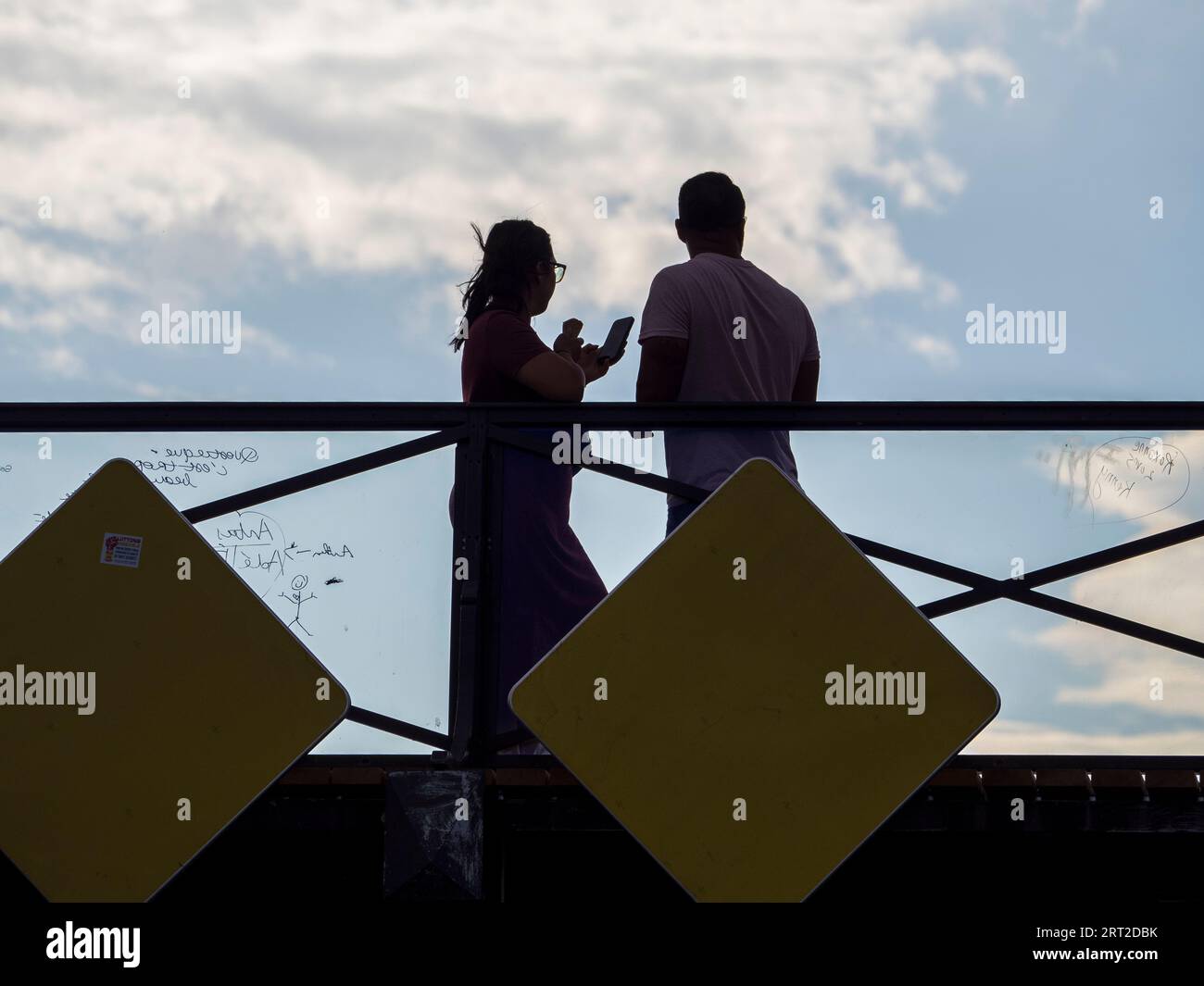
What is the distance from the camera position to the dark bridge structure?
15.6ft

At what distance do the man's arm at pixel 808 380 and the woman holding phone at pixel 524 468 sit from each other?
765mm

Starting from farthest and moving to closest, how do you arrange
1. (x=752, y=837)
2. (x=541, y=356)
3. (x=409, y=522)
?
(x=541, y=356) < (x=409, y=522) < (x=752, y=837)

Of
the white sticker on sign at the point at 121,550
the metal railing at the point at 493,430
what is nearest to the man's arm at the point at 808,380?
the metal railing at the point at 493,430

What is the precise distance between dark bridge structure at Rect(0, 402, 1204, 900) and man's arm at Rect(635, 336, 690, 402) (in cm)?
11

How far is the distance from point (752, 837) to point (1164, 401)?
75.3 inches

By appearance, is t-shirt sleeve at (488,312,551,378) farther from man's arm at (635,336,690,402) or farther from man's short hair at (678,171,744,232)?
man's short hair at (678,171,744,232)

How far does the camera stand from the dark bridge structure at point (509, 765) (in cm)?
474

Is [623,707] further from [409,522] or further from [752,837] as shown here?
[409,522]

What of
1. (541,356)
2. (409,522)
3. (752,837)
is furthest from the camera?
(541,356)

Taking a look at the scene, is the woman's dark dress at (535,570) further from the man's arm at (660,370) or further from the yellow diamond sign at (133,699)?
the yellow diamond sign at (133,699)

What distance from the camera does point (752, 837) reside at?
173 inches

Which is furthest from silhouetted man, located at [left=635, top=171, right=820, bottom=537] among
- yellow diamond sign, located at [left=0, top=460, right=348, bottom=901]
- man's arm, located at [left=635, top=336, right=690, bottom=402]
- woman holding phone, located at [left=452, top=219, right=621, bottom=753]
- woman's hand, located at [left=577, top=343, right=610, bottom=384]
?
yellow diamond sign, located at [left=0, top=460, right=348, bottom=901]
